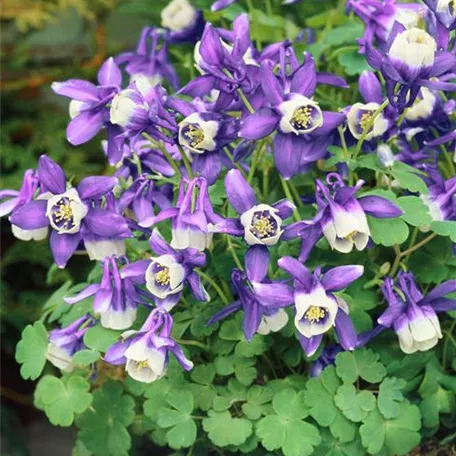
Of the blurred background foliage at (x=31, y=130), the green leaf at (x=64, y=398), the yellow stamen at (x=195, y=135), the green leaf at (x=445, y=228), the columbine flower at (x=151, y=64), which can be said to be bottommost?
the blurred background foliage at (x=31, y=130)

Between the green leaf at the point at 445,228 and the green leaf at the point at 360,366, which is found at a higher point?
the green leaf at the point at 445,228

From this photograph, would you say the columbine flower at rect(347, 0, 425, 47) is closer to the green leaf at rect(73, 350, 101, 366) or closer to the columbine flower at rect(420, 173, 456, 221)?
the columbine flower at rect(420, 173, 456, 221)

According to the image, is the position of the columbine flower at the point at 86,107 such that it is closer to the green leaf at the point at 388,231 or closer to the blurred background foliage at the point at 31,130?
the green leaf at the point at 388,231

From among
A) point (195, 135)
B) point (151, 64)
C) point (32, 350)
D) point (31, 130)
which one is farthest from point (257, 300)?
point (31, 130)

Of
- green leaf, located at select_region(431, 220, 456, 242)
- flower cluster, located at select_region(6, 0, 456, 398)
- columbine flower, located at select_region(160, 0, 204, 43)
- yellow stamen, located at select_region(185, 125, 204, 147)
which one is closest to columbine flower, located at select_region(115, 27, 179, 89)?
columbine flower, located at select_region(160, 0, 204, 43)

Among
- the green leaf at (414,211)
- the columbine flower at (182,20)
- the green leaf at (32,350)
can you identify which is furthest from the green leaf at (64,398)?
the columbine flower at (182,20)

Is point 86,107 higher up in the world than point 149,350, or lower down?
higher up

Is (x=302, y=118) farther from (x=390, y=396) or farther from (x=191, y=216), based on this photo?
(x=390, y=396)

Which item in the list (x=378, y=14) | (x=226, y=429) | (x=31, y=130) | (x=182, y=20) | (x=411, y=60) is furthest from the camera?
(x=31, y=130)
